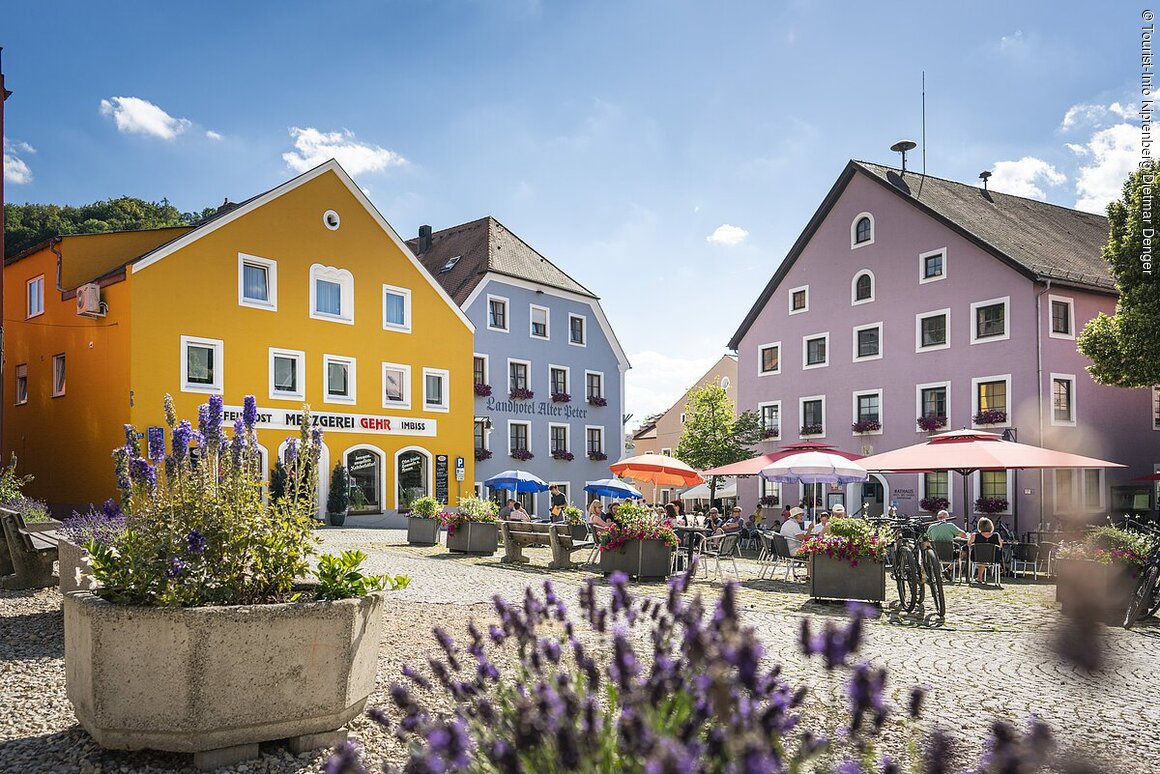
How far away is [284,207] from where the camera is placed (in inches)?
1145

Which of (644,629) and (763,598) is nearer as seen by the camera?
(644,629)

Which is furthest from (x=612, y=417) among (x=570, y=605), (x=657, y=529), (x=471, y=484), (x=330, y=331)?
(x=570, y=605)

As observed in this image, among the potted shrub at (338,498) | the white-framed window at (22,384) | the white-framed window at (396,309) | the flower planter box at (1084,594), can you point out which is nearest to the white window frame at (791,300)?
the white-framed window at (396,309)

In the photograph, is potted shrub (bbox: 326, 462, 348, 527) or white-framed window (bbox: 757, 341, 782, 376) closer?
potted shrub (bbox: 326, 462, 348, 527)

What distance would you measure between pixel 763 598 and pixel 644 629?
416 cm

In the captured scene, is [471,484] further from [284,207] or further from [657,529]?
[657,529]

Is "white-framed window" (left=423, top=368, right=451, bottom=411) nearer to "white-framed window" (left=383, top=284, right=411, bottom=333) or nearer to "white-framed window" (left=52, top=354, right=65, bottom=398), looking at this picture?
"white-framed window" (left=383, top=284, right=411, bottom=333)

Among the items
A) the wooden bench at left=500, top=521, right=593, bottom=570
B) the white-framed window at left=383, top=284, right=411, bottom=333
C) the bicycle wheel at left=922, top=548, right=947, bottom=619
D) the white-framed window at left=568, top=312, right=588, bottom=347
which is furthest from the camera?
the white-framed window at left=568, top=312, right=588, bottom=347

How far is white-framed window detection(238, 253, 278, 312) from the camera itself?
27844mm

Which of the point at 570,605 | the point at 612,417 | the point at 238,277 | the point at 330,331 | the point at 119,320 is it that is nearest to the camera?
the point at 570,605

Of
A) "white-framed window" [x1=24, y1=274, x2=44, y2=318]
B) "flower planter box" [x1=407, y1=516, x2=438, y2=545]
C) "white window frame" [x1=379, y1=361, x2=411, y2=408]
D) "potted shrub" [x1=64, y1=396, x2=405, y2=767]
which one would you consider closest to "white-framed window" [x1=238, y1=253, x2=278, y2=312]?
"white window frame" [x1=379, y1=361, x2=411, y2=408]

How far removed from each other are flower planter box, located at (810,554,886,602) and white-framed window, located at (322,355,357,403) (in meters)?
21.6

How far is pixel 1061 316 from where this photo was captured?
91.5ft

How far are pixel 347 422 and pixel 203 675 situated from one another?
26630mm
